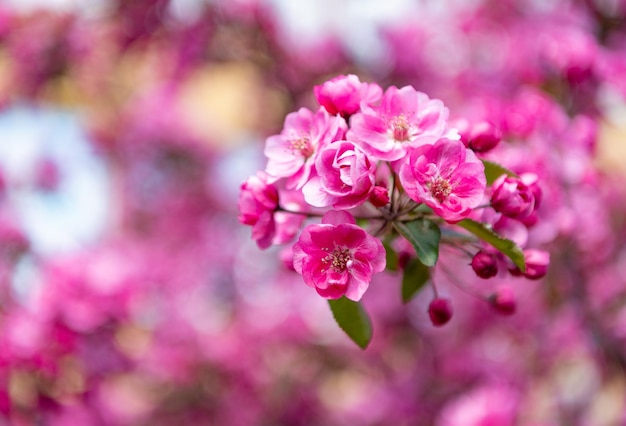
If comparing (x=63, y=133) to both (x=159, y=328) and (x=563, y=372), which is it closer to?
(x=159, y=328)

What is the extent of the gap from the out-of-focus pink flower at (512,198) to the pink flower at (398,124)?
4.3 inches

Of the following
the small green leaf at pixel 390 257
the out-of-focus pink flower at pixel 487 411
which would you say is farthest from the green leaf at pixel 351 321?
the out-of-focus pink flower at pixel 487 411

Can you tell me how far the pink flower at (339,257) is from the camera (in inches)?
34.2

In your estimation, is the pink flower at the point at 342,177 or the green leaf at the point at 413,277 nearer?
the pink flower at the point at 342,177

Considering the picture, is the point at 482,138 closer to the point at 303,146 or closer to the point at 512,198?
the point at 512,198

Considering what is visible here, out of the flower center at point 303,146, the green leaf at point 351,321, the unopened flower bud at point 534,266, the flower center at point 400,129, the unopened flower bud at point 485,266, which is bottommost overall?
the green leaf at point 351,321

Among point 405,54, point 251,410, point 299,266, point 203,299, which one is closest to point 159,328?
point 251,410

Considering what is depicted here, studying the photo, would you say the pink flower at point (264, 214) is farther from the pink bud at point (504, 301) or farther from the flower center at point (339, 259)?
the pink bud at point (504, 301)

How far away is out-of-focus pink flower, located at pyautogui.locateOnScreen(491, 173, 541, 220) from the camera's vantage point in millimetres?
924

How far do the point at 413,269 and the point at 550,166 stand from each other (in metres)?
0.57

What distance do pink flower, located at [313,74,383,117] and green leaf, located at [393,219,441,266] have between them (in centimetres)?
17

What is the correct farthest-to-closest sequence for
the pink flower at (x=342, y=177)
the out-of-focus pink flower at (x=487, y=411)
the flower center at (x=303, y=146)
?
the out-of-focus pink flower at (x=487, y=411) → the flower center at (x=303, y=146) → the pink flower at (x=342, y=177)

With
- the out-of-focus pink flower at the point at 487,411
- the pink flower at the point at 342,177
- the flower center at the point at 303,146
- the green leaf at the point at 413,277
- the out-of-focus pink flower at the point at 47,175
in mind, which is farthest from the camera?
the out-of-focus pink flower at the point at 47,175

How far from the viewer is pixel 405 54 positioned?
9.01 feet
